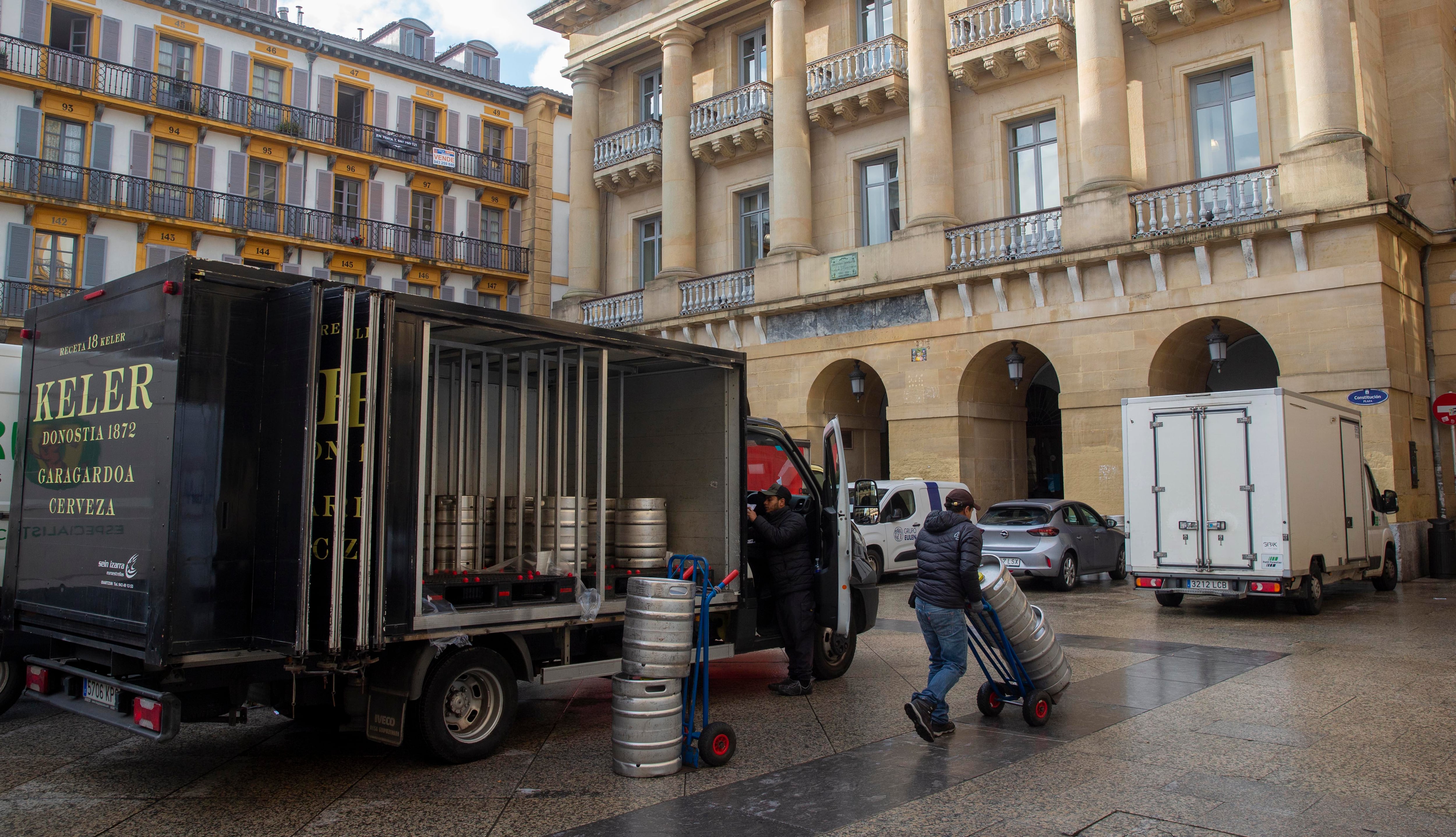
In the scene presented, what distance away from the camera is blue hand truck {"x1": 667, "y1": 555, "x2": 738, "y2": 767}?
6039 millimetres

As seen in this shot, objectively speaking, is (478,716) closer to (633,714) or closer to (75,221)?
(633,714)

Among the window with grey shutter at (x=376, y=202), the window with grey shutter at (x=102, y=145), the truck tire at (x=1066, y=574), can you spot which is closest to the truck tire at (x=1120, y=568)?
the truck tire at (x=1066, y=574)

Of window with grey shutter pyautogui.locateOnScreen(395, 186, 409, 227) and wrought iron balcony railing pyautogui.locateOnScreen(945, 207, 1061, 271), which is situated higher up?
window with grey shutter pyautogui.locateOnScreen(395, 186, 409, 227)

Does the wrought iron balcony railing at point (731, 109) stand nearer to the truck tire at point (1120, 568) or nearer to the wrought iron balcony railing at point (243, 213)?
the wrought iron balcony railing at point (243, 213)

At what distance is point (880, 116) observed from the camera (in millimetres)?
24609

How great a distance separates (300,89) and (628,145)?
11.5 meters

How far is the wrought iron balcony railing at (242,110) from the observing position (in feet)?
91.4

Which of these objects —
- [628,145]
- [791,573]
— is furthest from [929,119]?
[791,573]

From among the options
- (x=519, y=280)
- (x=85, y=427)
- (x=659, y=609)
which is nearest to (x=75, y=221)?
(x=519, y=280)

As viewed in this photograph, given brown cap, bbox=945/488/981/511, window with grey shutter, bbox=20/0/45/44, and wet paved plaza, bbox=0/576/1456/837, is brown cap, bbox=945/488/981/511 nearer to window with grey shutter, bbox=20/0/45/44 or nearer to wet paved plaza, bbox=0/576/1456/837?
wet paved plaza, bbox=0/576/1456/837

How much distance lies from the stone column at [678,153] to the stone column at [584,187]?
3645mm

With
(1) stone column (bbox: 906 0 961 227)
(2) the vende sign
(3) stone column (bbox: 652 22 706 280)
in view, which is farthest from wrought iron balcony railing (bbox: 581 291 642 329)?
(2) the vende sign

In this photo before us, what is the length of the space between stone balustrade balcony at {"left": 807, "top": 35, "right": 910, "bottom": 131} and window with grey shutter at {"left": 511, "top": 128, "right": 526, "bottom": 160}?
631 inches

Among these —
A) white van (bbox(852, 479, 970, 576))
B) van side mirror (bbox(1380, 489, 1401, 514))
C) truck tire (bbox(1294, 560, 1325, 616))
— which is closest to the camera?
truck tire (bbox(1294, 560, 1325, 616))
